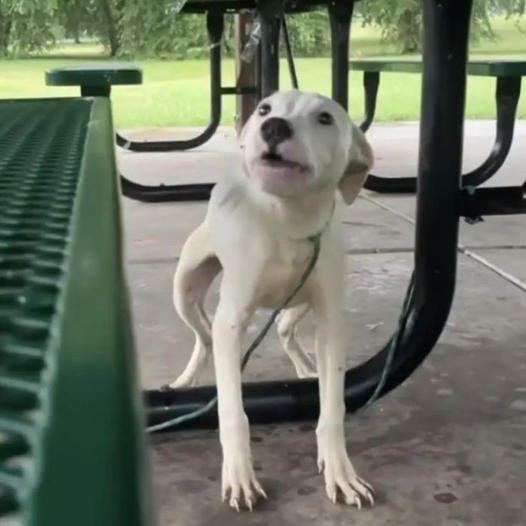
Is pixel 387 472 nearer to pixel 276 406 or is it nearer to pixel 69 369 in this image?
pixel 276 406

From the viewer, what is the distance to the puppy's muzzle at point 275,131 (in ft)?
4.22

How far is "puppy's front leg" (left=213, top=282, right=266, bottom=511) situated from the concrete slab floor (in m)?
0.03

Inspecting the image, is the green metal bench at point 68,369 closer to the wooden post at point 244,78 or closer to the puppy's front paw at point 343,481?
the puppy's front paw at point 343,481

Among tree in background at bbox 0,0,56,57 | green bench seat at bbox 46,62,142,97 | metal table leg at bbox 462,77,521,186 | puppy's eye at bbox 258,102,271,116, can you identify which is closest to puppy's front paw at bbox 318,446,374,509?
puppy's eye at bbox 258,102,271,116

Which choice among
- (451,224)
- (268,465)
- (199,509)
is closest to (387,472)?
(268,465)

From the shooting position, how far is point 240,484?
1.37 metres

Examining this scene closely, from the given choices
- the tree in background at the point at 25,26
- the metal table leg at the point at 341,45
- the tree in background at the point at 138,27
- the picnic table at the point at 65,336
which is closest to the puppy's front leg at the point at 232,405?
the picnic table at the point at 65,336

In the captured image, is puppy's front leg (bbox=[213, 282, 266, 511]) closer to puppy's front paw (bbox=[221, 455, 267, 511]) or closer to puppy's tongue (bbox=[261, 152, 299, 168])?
puppy's front paw (bbox=[221, 455, 267, 511])

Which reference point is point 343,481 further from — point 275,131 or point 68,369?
point 68,369

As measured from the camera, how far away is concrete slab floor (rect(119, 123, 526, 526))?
Answer: 1.36m

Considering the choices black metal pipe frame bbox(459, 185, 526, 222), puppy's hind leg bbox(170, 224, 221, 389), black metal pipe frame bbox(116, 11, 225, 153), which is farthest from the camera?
black metal pipe frame bbox(116, 11, 225, 153)

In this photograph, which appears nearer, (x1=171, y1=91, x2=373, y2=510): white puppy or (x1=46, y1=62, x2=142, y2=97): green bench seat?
(x1=171, y1=91, x2=373, y2=510): white puppy

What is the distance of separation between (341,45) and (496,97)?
0.79 meters

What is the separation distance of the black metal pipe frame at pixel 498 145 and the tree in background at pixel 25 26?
9.62 metres
